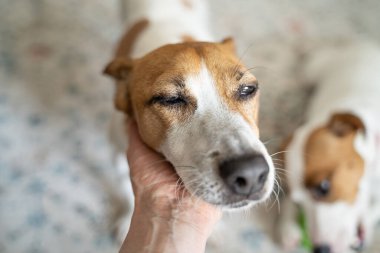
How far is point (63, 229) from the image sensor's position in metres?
2.13

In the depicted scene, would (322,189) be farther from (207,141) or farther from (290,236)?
(207,141)

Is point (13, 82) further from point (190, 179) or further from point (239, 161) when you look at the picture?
point (239, 161)

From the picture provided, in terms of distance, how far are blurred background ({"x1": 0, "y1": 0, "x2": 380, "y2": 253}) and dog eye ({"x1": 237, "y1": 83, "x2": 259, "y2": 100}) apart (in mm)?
941

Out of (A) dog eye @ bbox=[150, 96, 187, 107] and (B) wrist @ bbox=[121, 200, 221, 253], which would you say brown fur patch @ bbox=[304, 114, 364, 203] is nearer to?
(B) wrist @ bbox=[121, 200, 221, 253]

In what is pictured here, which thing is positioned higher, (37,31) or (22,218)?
(37,31)

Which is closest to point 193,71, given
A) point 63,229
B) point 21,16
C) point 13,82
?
point 63,229

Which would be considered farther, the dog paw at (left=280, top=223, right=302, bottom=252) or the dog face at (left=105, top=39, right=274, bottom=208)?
the dog paw at (left=280, top=223, right=302, bottom=252)

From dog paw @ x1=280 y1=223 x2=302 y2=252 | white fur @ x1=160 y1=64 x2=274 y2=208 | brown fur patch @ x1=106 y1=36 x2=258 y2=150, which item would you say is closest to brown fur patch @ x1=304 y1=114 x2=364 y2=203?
dog paw @ x1=280 y1=223 x2=302 y2=252

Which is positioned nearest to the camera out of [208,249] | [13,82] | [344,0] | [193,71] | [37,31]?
[193,71]

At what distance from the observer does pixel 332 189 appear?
1.85m

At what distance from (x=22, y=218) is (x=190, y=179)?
4.48 ft

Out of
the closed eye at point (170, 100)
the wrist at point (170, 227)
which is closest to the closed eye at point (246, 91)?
the closed eye at point (170, 100)

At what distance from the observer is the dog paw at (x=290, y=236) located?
206cm

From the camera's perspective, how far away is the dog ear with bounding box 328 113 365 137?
1.96 meters
